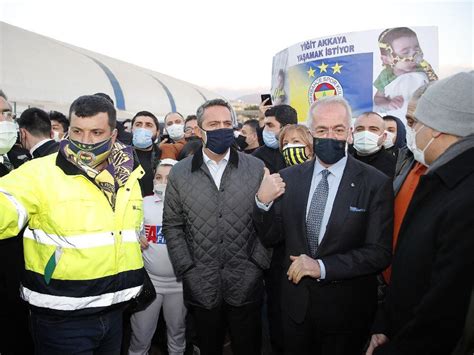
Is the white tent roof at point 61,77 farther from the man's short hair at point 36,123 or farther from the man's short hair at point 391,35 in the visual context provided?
the man's short hair at point 36,123

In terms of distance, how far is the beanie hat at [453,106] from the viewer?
163 cm

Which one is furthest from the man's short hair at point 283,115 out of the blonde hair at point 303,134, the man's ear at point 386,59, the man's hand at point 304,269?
the man's ear at point 386,59

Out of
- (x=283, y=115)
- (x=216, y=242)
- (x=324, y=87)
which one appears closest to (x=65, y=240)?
(x=216, y=242)

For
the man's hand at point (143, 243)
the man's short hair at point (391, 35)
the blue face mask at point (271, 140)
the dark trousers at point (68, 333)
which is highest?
the man's short hair at point (391, 35)

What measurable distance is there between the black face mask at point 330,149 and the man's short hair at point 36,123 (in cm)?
301

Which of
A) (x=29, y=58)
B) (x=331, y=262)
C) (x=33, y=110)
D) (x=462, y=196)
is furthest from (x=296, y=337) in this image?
(x=29, y=58)

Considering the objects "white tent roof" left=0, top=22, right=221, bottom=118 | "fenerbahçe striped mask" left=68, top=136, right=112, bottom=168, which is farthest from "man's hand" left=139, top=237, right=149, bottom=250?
"white tent roof" left=0, top=22, right=221, bottom=118

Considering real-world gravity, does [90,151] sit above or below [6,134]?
below

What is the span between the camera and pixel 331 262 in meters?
2.17

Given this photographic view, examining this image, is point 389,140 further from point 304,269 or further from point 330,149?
point 304,269

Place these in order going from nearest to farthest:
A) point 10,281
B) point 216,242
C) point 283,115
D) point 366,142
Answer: point 216,242
point 10,281
point 366,142
point 283,115

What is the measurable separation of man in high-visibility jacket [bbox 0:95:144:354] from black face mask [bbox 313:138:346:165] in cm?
126

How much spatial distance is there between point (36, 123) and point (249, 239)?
2689 mm

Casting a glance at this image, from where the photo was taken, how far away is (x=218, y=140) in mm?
2824
